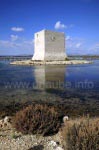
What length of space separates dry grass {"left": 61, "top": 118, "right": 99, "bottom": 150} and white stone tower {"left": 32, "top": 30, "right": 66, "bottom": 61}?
39096 mm

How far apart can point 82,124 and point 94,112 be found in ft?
12.1

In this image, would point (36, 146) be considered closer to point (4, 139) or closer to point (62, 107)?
point (4, 139)

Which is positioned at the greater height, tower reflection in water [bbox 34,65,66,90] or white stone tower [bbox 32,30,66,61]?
white stone tower [bbox 32,30,66,61]

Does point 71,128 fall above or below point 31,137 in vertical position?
above

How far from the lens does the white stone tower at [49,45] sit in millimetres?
43094

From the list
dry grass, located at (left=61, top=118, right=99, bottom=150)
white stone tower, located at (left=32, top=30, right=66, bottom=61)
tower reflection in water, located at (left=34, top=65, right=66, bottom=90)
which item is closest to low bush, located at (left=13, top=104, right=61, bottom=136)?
dry grass, located at (left=61, top=118, right=99, bottom=150)

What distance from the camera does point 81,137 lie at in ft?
13.2

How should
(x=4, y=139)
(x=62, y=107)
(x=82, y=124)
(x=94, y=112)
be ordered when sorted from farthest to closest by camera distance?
(x=62, y=107), (x=94, y=112), (x=4, y=139), (x=82, y=124)

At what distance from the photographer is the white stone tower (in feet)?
141

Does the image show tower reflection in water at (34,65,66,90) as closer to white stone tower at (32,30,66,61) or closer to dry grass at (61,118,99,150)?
dry grass at (61,118,99,150)

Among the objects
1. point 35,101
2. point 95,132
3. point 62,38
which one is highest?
point 62,38

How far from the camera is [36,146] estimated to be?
181 inches

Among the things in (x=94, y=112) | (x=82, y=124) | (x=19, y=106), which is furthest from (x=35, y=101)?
(x=82, y=124)

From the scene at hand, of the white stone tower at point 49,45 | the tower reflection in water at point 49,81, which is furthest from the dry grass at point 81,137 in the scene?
the white stone tower at point 49,45
